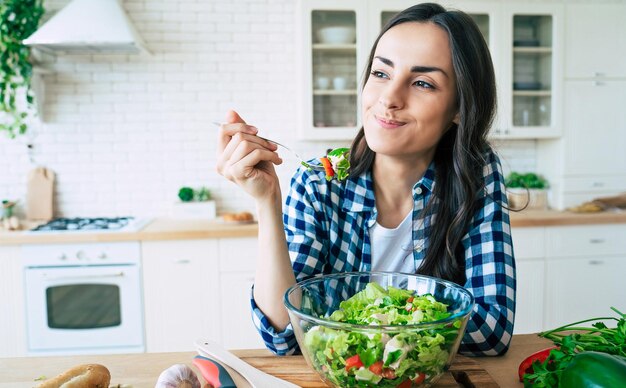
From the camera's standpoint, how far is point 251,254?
111 inches

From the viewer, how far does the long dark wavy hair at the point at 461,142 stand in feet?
4.40

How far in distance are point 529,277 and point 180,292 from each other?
1.98m

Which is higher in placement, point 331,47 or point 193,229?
point 331,47

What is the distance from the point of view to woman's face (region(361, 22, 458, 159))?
131cm

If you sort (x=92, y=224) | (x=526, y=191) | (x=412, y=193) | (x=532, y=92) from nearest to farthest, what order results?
1. (x=412, y=193)
2. (x=92, y=224)
3. (x=532, y=92)
4. (x=526, y=191)

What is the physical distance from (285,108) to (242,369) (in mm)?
2621

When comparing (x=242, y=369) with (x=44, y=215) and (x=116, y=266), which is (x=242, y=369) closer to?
(x=116, y=266)

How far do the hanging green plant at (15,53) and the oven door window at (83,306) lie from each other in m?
1.01

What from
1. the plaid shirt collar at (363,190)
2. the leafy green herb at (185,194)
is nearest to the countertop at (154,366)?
the plaid shirt collar at (363,190)

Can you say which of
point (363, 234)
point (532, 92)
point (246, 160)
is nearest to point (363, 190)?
point (363, 234)

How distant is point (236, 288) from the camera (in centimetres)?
282

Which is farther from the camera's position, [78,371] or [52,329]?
[52,329]

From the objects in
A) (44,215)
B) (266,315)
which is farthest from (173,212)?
(266,315)

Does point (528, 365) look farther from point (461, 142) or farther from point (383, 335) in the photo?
point (461, 142)
